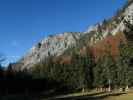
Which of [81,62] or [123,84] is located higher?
[81,62]

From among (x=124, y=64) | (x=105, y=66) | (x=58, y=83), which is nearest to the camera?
(x=124, y=64)

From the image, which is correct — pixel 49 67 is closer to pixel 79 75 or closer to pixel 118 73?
pixel 79 75

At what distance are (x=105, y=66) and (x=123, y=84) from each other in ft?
31.6

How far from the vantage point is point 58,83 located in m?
118

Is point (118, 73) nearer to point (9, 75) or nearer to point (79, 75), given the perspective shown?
point (79, 75)

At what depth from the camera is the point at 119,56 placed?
95.4 metres

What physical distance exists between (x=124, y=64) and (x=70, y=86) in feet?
90.1

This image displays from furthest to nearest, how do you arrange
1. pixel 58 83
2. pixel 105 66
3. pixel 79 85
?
1. pixel 58 83
2. pixel 79 85
3. pixel 105 66

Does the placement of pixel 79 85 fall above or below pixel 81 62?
below

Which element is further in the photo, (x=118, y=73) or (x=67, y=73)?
(x=67, y=73)

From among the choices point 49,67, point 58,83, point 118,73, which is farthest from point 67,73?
point 118,73

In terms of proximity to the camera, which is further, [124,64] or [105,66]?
[105,66]

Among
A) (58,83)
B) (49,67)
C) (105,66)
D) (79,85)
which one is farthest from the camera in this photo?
(49,67)

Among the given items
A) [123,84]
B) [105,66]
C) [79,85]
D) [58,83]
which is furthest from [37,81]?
[123,84]
